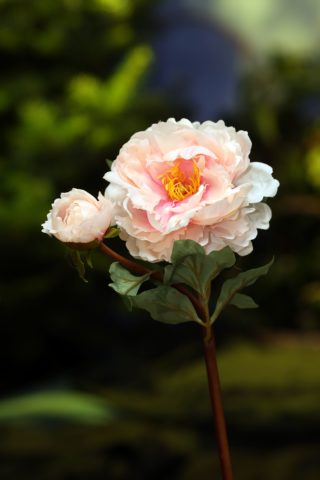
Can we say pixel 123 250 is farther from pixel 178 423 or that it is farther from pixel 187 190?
pixel 187 190

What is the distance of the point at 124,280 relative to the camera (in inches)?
13.5

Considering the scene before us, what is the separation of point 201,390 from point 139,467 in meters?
0.64

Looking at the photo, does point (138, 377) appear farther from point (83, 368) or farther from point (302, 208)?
point (302, 208)

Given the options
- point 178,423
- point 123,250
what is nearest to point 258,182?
point 178,423

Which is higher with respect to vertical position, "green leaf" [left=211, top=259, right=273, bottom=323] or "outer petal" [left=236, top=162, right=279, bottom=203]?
"outer petal" [left=236, top=162, right=279, bottom=203]

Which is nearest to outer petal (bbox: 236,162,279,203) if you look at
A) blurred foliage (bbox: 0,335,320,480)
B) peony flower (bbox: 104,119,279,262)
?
peony flower (bbox: 104,119,279,262)

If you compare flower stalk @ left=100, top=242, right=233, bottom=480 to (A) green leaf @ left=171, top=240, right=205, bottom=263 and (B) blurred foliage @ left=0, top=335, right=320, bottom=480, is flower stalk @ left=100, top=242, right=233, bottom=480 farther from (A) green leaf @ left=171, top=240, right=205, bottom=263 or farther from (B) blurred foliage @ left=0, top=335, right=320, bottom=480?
(B) blurred foliage @ left=0, top=335, right=320, bottom=480

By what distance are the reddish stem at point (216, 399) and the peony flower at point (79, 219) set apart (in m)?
0.06

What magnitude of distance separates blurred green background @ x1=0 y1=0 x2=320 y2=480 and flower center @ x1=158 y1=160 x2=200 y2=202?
139 centimetres

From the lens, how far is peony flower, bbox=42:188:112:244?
33 cm

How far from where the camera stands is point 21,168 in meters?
2.54

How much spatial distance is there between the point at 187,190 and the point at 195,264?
34mm

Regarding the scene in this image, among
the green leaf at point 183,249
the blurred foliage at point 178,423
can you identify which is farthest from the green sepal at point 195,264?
the blurred foliage at point 178,423

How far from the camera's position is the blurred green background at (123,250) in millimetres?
1985
